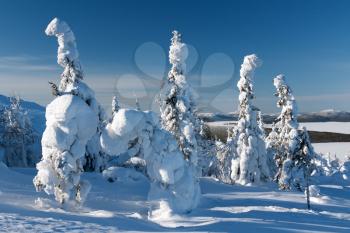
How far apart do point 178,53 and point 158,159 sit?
1672cm

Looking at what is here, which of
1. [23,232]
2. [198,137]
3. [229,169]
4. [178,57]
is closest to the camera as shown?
[23,232]

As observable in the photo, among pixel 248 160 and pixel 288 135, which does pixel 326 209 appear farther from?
pixel 248 160

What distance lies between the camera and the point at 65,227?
575 inches

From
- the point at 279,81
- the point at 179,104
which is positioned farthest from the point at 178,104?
the point at 279,81

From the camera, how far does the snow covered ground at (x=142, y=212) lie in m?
15.7

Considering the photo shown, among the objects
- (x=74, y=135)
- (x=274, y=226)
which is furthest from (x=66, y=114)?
(x=274, y=226)

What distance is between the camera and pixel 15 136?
5712cm

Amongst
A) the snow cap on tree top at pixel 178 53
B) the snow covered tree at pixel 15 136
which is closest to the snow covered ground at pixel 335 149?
the snow covered tree at pixel 15 136

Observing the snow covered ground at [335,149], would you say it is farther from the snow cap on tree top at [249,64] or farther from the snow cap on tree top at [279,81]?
the snow cap on tree top at [279,81]

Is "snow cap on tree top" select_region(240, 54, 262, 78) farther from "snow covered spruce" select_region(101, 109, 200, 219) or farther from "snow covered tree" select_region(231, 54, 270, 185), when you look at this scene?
"snow covered spruce" select_region(101, 109, 200, 219)

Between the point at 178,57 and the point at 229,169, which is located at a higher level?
the point at 178,57

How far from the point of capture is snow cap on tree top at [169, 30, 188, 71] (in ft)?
121

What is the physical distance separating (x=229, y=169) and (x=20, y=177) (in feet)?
100

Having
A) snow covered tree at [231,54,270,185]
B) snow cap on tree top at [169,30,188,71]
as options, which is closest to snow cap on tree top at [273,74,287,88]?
snow covered tree at [231,54,270,185]
